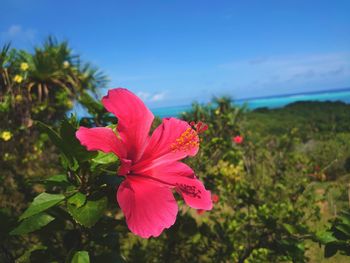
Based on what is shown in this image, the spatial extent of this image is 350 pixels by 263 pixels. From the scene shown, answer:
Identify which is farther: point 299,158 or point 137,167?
point 299,158

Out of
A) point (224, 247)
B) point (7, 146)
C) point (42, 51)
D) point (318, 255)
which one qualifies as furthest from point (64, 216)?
point (42, 51)

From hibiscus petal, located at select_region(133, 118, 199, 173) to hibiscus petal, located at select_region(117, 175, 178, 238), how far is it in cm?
11

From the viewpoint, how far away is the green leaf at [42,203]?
3.39 ft

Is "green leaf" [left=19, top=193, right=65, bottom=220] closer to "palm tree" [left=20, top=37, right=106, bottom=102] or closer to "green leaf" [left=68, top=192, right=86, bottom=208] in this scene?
"green leaf" [left=68, top=192, right=86, bottom=208]

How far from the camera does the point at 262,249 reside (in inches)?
92.2

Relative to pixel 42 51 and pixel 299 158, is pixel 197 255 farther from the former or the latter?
pixel 42 51

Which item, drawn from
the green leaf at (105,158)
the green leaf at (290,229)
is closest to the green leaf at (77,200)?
the green leaf at (105,158)

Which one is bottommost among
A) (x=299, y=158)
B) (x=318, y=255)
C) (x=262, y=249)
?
(x=318, y=255)

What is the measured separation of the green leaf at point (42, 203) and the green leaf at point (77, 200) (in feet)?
0.16

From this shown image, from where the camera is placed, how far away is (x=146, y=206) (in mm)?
944

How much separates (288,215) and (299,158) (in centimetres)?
141

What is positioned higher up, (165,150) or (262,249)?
(165,150)

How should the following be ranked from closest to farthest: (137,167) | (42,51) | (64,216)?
(137,167), (64,216), (42,51)

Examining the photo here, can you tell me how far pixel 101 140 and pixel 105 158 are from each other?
132mm
